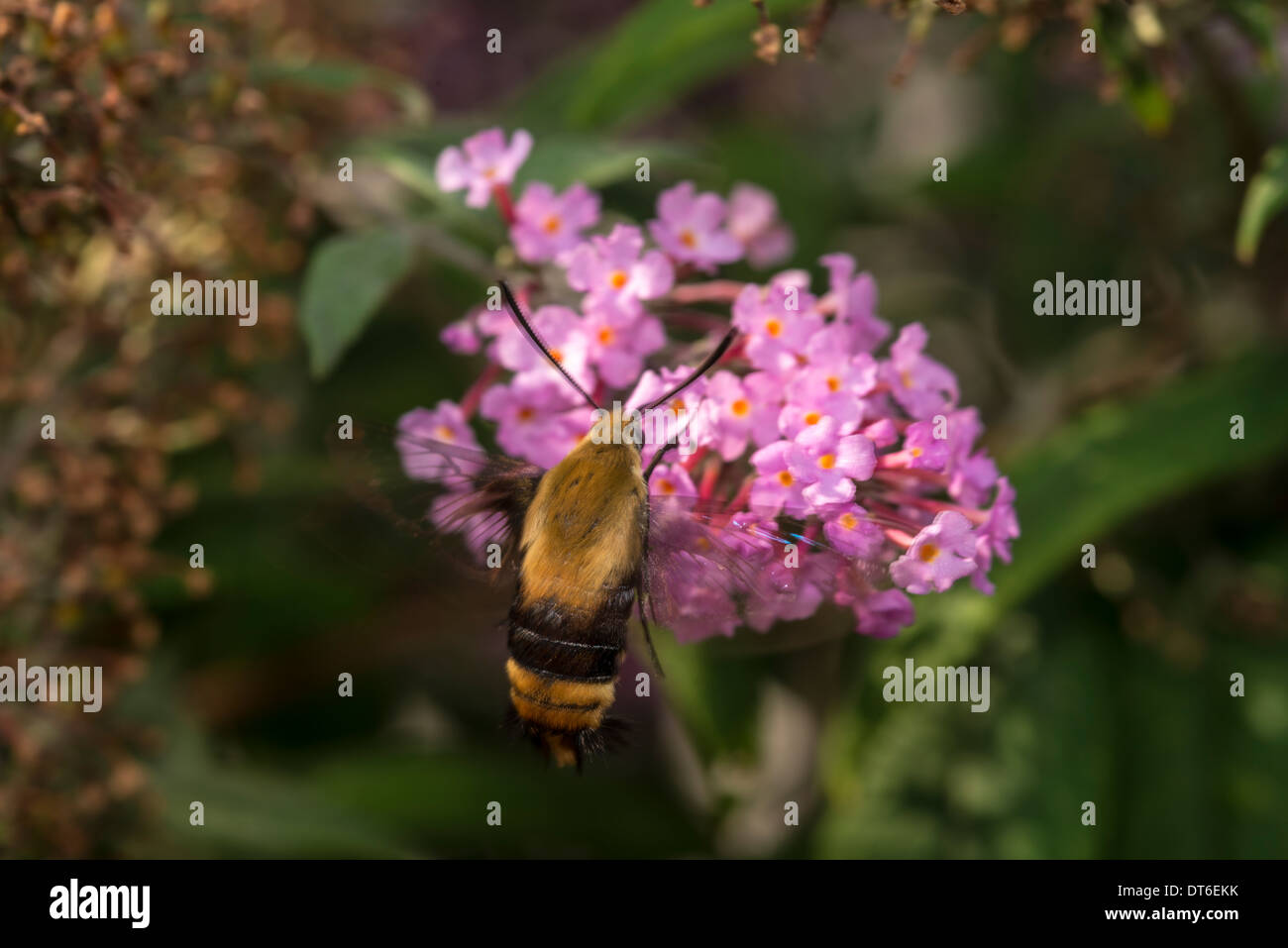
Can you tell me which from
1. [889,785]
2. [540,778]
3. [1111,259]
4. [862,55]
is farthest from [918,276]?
[540,778]

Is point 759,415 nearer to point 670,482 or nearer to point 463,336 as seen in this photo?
point 670,482

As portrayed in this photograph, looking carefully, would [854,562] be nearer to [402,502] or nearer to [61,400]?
[402,502]

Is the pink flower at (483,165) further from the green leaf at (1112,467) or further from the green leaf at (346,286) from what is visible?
the green leaf at (1112,467)

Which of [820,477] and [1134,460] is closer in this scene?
[820,477]

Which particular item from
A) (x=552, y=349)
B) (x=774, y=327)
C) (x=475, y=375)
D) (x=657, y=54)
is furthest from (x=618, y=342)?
(x=475, y=375)

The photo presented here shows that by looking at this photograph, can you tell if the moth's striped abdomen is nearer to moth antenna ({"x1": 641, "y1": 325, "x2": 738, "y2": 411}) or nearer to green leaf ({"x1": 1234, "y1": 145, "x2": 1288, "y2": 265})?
moth antenna ({"x1": 641, "y1": 325, "x2": 738, "y2": 411})

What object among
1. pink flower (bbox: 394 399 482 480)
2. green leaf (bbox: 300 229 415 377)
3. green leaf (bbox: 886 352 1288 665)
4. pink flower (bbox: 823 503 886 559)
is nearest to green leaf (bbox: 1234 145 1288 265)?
green leaf (bbox: 886 352 1288 665)
